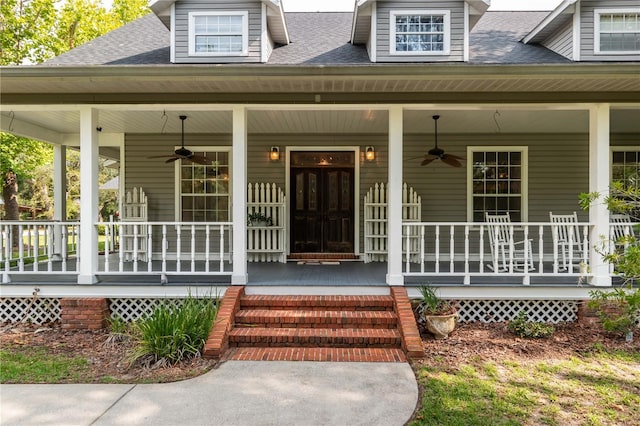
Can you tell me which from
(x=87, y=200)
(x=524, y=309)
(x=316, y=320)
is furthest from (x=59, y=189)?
(x=524, y=309)

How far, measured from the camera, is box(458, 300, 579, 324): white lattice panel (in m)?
5.40

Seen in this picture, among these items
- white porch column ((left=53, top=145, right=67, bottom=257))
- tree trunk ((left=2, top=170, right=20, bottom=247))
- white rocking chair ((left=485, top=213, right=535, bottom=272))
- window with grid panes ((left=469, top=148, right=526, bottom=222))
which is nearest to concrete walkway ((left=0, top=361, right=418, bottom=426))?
white rocking chair ((left=485, top=213, right=535, bottom=272))

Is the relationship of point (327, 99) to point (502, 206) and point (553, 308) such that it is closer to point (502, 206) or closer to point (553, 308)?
point (553, 308)

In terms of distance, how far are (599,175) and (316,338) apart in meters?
4.26

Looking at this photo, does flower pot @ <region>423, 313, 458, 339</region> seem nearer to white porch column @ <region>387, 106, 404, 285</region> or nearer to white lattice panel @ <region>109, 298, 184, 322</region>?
white porch column @ <region>387, 106, 404, 285</region>

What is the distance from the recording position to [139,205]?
8.03m

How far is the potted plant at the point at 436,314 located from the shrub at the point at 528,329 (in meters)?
0.73

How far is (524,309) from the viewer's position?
544 centimetres

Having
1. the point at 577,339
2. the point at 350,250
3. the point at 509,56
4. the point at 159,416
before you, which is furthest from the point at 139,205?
the point at 577,339

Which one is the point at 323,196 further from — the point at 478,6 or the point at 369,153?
the point at 478,6

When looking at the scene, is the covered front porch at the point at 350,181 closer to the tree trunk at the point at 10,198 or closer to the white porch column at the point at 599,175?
the white porch column at the point at 599,175

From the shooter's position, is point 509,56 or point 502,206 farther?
point 502,206

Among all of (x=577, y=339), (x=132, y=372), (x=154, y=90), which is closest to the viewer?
(x=132, y=372)

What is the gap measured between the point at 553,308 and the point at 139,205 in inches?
297
